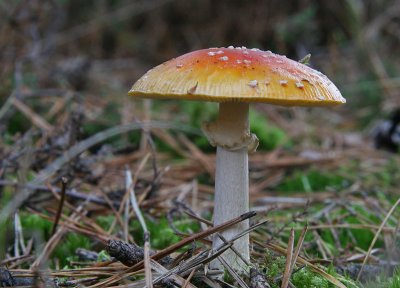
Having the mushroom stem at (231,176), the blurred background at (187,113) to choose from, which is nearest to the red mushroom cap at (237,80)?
the mushroom stem at (231,176)

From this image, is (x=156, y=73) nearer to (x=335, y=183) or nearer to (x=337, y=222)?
(x=337, y=222)

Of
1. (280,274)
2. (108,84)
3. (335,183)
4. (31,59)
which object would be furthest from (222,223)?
(108,84)

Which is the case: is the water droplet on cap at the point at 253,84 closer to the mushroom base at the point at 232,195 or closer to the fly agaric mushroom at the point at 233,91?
the fly agaric mushroom at the point at 233,91

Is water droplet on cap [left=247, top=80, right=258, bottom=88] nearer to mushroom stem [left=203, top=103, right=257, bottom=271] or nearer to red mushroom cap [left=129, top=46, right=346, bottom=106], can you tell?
red mushroom cap [left=129, top=46, right=346, bottom=106]

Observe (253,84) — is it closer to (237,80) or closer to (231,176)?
(237,80)

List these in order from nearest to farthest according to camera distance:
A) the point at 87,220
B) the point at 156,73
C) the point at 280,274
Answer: the point at 156,73
the point at 280,274
the point at 87,220

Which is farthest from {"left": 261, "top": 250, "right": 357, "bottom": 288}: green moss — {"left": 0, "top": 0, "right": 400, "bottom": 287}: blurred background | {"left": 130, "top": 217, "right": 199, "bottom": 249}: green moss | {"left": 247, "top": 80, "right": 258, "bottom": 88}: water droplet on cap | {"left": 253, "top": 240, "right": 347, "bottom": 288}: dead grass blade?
{"left": 247, "top": 80, "right": 258, "bottom": 88}: water droplet on cap

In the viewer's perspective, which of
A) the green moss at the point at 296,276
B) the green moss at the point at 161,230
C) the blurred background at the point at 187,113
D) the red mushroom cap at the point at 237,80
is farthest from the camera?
the blurred background at the point at 187,113
